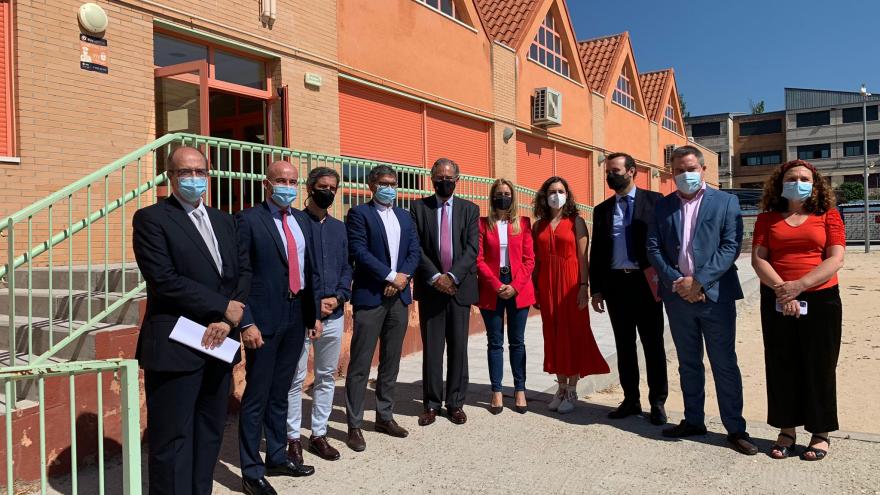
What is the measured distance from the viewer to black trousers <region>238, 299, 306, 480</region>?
3883mm

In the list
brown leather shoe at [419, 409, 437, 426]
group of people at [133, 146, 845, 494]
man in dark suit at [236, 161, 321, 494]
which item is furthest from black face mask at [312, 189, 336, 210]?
brown leather shoe at [419, 409, 437, 426]

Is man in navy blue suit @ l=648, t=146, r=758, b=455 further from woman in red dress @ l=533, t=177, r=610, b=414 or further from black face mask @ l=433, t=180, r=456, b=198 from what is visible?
black face mask @ l=433, t=180, r=456, b=198

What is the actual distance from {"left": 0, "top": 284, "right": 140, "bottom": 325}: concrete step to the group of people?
1.38 metres

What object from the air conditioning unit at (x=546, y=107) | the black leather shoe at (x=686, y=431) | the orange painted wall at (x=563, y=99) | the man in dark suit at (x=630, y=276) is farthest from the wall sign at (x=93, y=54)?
the air conditioning unit at (x=546, y=107)

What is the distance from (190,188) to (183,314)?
0.64m

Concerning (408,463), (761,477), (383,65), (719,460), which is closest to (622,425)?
(719,460)

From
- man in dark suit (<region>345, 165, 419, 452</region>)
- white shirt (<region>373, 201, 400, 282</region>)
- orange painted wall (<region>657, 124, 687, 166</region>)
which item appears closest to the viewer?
man in dark suit (<region>345, 165, 419, 452</region>)

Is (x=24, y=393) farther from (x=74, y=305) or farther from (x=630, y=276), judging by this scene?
(x=630, y=276)

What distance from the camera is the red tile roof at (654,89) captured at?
25359 millimetres

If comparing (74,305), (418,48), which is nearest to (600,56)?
(418,48)

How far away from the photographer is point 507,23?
53.9 feet

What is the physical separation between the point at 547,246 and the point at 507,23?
1222 cm

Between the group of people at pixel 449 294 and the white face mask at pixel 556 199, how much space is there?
0.06 feet

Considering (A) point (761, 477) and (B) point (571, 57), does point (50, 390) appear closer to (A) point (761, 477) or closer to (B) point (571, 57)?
(A) point (761, 477)
